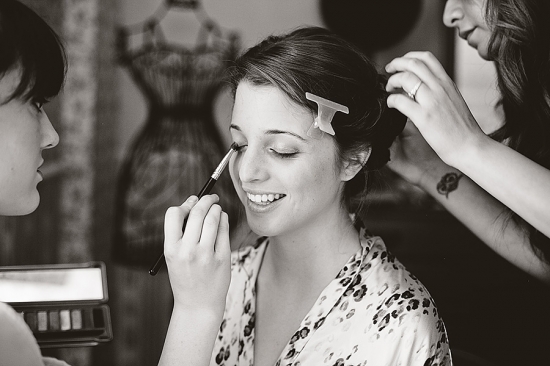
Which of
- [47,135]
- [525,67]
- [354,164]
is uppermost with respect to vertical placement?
[525,67]

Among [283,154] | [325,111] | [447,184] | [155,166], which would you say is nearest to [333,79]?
[325,111]

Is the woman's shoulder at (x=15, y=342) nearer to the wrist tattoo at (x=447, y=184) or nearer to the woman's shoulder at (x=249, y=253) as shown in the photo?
the woman's shoulder at (x=249, y=253)

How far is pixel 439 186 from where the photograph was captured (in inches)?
72.5

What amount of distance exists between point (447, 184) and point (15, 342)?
4.19 feet

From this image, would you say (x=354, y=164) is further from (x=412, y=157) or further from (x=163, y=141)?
(x=163, y=141)

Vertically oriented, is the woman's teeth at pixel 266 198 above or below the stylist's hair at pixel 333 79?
below

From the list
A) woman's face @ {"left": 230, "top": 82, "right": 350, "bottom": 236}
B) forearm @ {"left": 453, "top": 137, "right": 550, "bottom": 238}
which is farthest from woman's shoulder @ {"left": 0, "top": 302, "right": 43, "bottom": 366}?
forearm @ {"left": 453, "top": 137, "right": 550, "bottom": 238}

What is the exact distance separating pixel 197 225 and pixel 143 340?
7.86 ft

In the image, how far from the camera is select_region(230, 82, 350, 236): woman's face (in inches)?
58.1

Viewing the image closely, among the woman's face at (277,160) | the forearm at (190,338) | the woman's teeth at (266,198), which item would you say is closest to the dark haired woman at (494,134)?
the woman's face at (277,160)

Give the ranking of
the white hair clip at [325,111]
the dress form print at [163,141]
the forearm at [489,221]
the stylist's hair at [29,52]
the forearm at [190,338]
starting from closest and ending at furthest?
the stylist's hair at [29,52] → the forearm at [190,338] → the white hair clip at [325,111] → the forearm at [489,221] → the dress form print at [163,141]

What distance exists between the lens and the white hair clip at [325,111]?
55.9 inches

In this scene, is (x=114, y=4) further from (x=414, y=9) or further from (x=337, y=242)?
(x=337, y=242)

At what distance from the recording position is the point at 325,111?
1.45 meters
